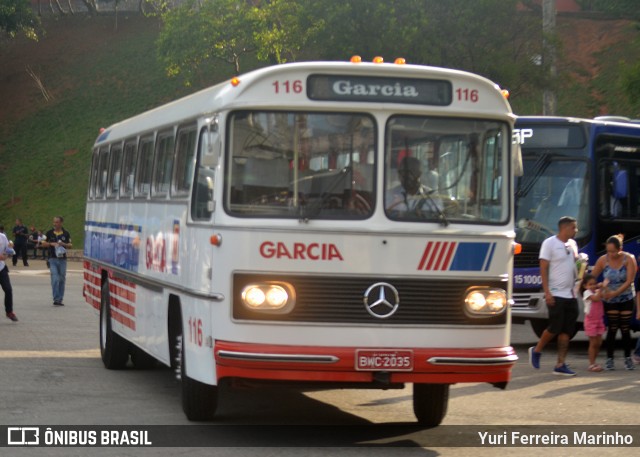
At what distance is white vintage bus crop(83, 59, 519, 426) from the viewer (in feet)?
32.6

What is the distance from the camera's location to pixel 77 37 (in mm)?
80250

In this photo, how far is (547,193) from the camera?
19.9 meters

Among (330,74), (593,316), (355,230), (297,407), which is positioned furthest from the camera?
(593,316)

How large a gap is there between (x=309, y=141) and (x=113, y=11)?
250ft

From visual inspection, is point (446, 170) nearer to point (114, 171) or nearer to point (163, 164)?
point (163, 164)

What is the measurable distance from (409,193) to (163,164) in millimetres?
3495

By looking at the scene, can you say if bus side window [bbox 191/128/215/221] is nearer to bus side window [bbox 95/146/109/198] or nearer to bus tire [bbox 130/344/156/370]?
bus tire [bbox 130/344/156/370]

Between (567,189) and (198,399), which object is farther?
(567,189)

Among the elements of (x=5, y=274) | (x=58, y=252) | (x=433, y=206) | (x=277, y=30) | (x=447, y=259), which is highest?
(x=277, y=30)

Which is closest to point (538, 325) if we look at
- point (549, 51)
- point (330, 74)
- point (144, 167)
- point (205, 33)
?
point (144, 167)

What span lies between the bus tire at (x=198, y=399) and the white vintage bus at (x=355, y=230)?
393 mm

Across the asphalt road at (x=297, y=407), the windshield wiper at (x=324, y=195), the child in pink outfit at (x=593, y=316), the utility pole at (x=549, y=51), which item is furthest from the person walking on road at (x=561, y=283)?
the utility pole at (x=549, y=51)

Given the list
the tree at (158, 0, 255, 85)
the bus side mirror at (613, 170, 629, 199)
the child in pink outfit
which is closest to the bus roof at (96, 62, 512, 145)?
the child in pink outfit

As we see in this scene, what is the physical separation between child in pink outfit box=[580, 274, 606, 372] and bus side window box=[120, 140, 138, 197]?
19.4 feet
